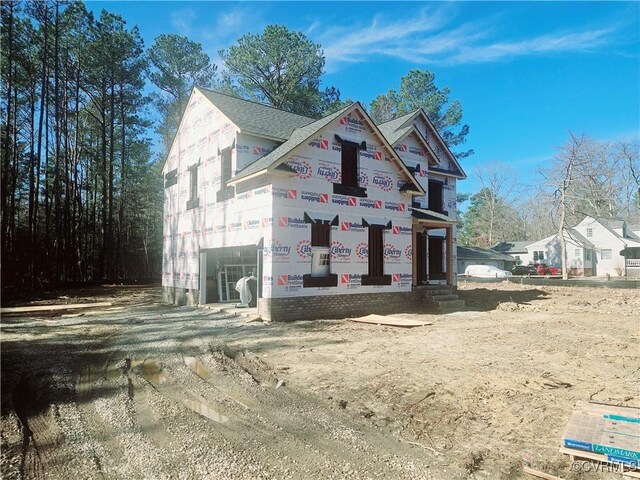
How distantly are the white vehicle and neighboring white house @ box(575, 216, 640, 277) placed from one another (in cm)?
1427

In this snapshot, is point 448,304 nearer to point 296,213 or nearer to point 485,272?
point 296,213

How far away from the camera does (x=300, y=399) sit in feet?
18.4

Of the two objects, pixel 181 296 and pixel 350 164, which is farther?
pixel 181 296

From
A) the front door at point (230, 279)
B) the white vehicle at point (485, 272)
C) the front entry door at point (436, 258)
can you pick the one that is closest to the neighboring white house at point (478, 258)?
the white vehicle at point (485, 272)

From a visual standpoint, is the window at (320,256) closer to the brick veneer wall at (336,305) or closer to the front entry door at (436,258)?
the brick veneer wall at (336,305)

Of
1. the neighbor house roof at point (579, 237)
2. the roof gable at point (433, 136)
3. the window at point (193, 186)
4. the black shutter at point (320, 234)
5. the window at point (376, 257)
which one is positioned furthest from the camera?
the neighbor house roof at point (579, 237)

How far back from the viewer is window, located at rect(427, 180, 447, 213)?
2130 centimetres

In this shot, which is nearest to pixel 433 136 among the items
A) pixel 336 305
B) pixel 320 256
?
pixel 320 256

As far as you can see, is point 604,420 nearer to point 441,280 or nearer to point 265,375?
point 265,375

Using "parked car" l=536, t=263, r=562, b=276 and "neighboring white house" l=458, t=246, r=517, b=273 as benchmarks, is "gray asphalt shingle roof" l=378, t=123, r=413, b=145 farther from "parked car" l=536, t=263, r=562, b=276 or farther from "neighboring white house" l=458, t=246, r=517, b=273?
"parked car" l=536, t=263, r=562, b=276

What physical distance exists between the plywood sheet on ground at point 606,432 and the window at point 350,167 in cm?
1081

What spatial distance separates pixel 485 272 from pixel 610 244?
1709 cm

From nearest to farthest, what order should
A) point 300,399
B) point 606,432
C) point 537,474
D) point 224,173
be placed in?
point 537,474, point 606,432, point 300,399, point 224,173

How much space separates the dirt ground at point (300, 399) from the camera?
151 inches
